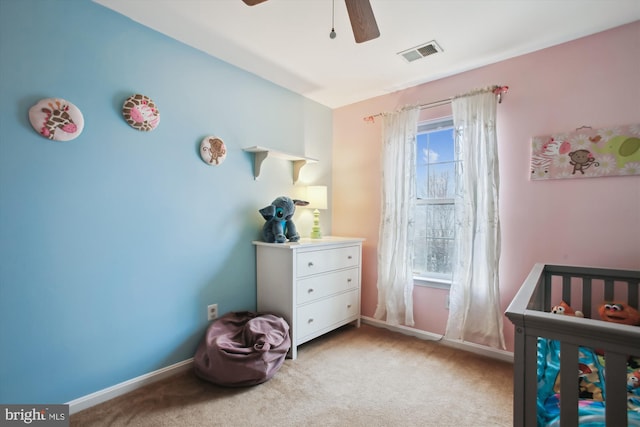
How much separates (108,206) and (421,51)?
7.67 feet

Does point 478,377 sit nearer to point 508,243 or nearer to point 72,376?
point 508,243

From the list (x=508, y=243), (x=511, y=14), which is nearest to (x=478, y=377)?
(x=508, y=243)

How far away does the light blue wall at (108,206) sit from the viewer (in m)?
1.49

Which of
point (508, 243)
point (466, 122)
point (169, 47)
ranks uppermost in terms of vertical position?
point (169, 47)

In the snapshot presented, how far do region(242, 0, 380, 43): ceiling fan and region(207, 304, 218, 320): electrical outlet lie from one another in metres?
1.94

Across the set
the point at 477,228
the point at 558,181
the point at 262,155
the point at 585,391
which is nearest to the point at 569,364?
the point at 585,391

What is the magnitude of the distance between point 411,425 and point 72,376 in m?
1.85

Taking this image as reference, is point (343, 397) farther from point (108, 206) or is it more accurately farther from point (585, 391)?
point (108, 206)

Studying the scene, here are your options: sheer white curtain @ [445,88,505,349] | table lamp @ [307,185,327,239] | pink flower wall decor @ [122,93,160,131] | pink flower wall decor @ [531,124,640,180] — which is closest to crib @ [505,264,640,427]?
sheer white curtain @ [445,88,505,349]

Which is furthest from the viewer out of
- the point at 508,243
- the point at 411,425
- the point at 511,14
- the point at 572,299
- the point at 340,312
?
the point at 340,312

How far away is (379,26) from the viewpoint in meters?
1.91

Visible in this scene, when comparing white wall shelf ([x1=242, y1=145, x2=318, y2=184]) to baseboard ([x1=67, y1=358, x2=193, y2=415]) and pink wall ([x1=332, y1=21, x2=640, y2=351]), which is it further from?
baseboard ([x1=67, y1=358, x2=193, y2=415])

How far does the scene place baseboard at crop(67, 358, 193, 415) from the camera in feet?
5.38

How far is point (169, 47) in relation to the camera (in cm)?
202
